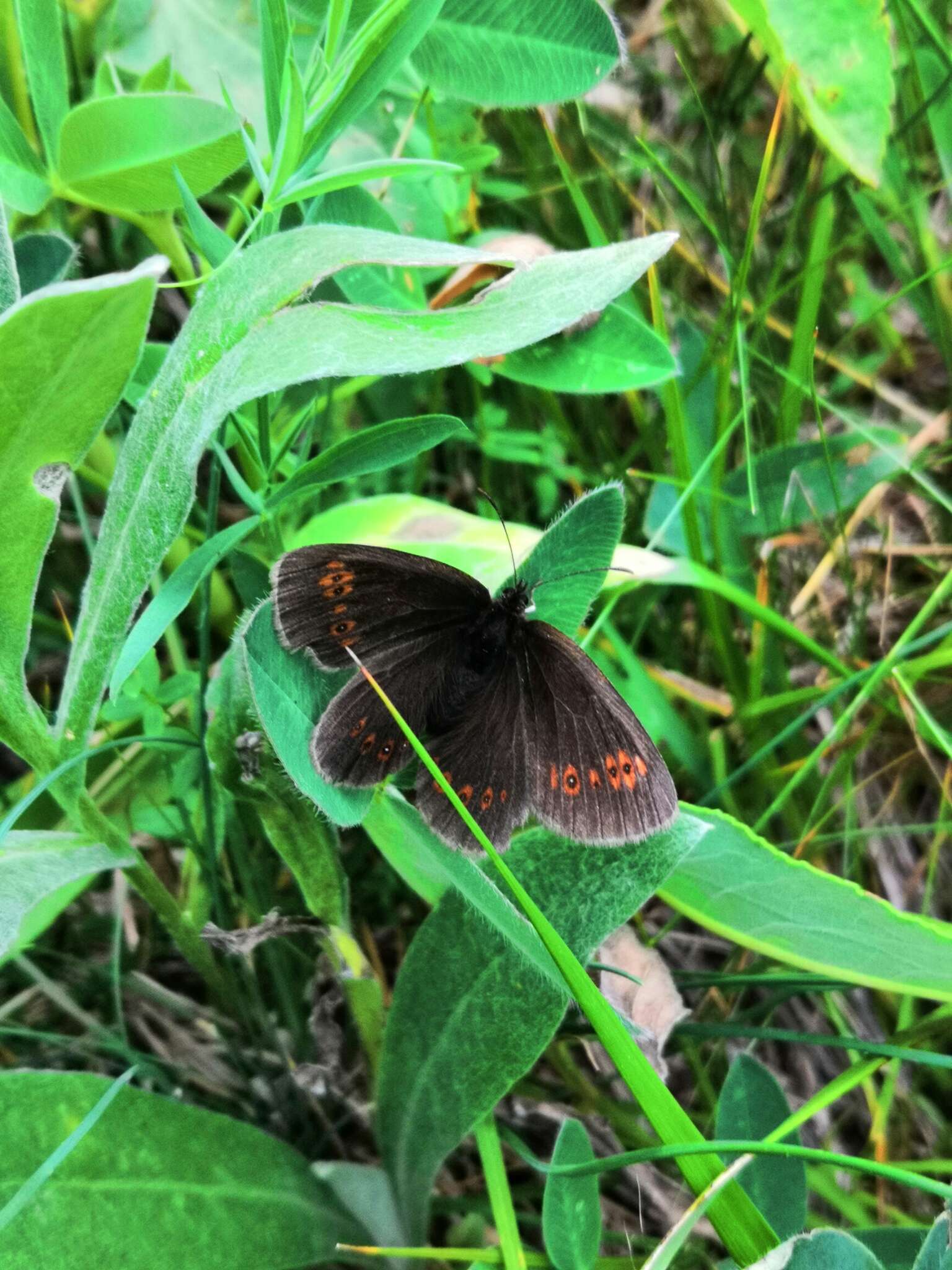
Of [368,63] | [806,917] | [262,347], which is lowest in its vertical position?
[806,917]

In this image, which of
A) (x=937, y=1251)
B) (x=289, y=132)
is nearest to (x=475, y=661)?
(x=289, y=132)

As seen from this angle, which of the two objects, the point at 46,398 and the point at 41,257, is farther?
the point at 41,257

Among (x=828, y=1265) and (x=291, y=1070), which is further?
(x=291, y=1070)

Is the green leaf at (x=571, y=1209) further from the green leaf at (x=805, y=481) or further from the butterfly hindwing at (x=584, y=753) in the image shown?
the green leaf at (x=805, y=481)

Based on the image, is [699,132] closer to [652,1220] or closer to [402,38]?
[402,38]

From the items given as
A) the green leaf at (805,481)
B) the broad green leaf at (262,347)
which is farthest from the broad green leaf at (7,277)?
the green leaf at (805,481)

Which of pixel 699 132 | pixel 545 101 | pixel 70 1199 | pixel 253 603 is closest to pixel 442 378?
pixel 545 101

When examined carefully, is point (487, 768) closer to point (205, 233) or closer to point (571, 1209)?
point (571, 1209)

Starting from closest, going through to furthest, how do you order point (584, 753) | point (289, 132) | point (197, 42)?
point (289, 132) → point (584, 753) → point (197, 42)
